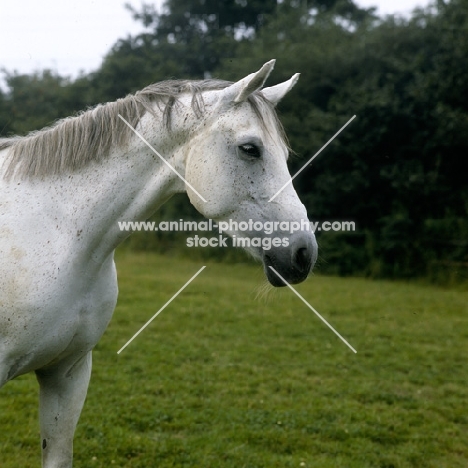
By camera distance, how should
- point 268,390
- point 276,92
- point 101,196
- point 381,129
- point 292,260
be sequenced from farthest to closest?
point 381,129 → point 268,390 → point 276,92 → point 101,196 → point 292,260

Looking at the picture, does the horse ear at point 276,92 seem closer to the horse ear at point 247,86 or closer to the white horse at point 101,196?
the white horse at point 101,196

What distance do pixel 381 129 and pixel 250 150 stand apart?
36.6 feet

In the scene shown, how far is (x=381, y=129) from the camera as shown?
41.4 feet

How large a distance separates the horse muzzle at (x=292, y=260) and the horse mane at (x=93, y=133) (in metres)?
0.57

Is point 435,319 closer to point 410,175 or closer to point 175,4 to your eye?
point 410,175

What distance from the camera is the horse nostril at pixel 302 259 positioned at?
215 centimetres

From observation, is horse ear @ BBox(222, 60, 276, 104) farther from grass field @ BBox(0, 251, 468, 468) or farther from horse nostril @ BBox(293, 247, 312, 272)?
grass field @ BBox(0, 251, 468, 468)

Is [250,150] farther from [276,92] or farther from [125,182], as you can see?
[125,182]

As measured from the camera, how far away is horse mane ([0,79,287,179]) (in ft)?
7.90

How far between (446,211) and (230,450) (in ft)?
31.5

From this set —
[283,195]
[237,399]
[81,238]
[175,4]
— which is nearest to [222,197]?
[283,195]

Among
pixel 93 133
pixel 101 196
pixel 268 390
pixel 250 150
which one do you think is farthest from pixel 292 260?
pixel 268 390

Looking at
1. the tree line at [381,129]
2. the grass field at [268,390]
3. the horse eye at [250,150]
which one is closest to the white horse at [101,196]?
the horse eye at [250,150]

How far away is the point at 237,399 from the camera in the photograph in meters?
5.02
